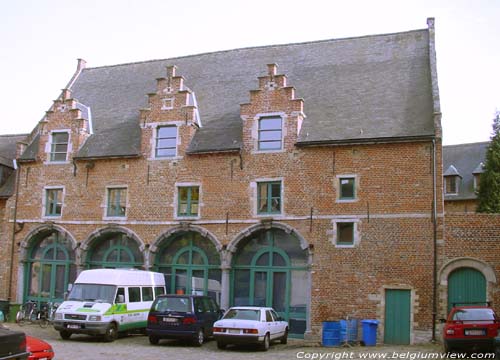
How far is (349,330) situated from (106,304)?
813 centimetres

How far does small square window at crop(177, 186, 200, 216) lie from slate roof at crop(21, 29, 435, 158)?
61.8 inches

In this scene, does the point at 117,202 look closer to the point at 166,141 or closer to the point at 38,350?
the point at 166,141

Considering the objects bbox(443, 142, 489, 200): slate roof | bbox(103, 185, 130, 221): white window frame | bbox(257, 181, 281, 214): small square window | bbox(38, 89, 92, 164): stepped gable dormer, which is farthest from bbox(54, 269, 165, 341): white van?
bbox(443, 142, 489, 200): slate roof

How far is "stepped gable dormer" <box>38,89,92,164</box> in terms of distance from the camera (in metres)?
26.7

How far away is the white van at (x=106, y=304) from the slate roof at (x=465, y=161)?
2443cm

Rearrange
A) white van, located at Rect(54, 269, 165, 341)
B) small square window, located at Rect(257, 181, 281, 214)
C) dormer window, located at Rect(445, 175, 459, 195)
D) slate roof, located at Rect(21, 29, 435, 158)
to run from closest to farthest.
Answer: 1. white van, located at Rect(54, 269, 165, 341)
2. slate roof, located at Rect(21, 29, 435, 158)
3. small square window, located at Rect(257, 181, 281, 214)
4. dormer window, located at Rect(445, 175, 459, 195)

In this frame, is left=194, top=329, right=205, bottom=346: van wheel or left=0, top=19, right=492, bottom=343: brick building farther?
left=0, top=19, right=492, bottom=343: brick building

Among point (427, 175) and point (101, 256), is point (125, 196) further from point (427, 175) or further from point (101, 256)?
point (427, 175)

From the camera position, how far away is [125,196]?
998 inches

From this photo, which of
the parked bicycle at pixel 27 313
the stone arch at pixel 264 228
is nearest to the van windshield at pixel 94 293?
the stone arch at pixel 264 228

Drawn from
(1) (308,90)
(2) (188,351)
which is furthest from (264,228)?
(2) (188,351)

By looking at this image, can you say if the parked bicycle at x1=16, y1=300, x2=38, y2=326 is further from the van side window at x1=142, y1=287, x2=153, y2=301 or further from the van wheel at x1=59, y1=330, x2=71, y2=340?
the van side window at x1=142, y1=287, x2=153, y2=301

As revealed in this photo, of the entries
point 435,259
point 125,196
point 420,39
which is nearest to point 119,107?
point 125,196

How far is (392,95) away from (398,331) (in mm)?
9091
